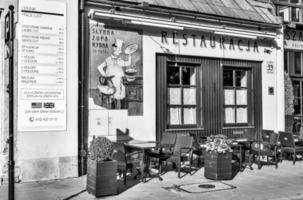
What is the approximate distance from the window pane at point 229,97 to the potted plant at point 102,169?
18.5 feet

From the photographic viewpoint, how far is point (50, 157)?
29.2 ft

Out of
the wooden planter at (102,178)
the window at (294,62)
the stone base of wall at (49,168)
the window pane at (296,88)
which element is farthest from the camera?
the window pane at (296,88)

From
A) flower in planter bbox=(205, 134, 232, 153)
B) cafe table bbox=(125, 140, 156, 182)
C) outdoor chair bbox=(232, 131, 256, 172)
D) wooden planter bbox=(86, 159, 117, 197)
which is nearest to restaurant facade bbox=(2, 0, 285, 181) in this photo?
outdoor chair bbox=(232, 131, 256, 172)

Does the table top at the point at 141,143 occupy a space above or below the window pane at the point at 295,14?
below

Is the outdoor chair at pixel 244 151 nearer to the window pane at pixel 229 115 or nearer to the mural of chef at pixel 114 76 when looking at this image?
the window pane at pixel 229 115

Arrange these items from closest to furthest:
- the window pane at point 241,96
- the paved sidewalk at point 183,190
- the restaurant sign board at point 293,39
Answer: the paved sidewalk at point 183,190 → the window pane at point 241,96 → the restaurant sign board at point 293,39

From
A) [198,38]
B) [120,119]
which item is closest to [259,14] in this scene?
[198,38]

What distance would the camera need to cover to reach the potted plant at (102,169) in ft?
23.9

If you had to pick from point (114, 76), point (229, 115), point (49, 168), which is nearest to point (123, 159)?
point (49, 168)

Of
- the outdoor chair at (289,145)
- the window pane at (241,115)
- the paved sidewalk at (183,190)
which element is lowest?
the paved sidewalk at (183,190)

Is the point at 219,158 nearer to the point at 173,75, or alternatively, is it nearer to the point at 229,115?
the point at 173,75

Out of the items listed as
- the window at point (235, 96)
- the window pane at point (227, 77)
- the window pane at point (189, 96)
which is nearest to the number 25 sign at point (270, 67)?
the window at point (235, 96)

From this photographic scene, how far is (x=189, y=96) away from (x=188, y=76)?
1.96 ft

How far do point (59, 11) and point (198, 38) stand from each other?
4224 mm
